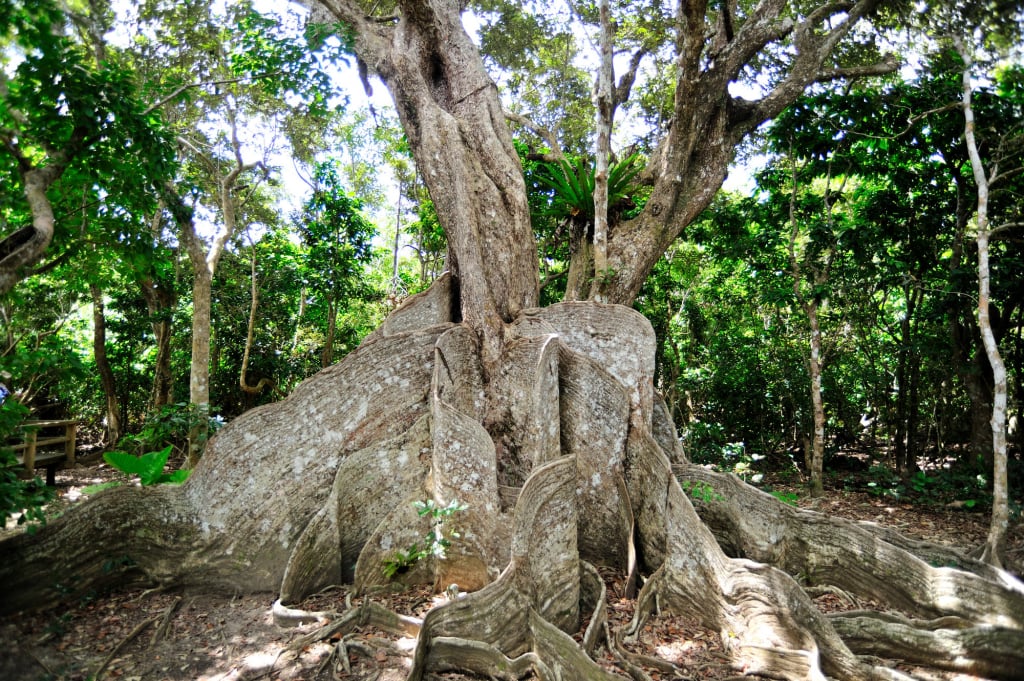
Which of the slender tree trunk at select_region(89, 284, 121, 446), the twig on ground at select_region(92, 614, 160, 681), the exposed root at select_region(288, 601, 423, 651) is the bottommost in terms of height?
the twig on ground at select_region(92, 614, 160, 681)

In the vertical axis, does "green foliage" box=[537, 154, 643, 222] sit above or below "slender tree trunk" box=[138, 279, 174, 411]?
above

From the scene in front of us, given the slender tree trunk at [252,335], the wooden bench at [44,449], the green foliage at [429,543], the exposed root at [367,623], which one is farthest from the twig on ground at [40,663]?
the slender tree trunk at [252,335]

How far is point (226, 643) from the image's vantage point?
3.26 meters

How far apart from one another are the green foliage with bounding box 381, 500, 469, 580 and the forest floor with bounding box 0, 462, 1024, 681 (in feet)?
0.60

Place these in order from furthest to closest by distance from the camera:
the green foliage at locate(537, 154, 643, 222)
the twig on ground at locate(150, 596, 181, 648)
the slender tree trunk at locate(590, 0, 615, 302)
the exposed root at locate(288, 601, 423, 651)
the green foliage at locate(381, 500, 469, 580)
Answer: the green foliage at locate(537, 154, 643, 222) → the slender tree trunk at locate(590, 0, 615, 302) → the green foliage at locate(381, 500, 469, 580) → the twig on ground at locate(150, 596, 181, 648) → the exposed root at locate(288, 601, 423, 651)

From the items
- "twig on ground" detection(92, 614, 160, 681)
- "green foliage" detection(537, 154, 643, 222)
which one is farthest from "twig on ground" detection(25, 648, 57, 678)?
"green foliage" detection(537, 154, 643, 222)

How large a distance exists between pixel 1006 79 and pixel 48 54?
7.88m

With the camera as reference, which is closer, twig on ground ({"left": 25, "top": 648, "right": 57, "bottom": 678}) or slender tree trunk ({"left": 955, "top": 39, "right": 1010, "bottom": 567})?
twig on ground ({"left": 25, "top": 648, "right": 57, "bottom": 678})

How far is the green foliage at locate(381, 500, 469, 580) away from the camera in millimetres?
3523

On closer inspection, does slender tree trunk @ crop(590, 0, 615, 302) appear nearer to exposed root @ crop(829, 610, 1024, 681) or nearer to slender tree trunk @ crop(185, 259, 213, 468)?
exposed root @ crop(829, 610, 1024, 681)

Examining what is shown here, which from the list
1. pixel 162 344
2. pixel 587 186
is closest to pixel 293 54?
pixel 587 186

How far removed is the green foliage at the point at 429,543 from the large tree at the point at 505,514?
24 mm

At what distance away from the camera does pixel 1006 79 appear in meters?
5.48

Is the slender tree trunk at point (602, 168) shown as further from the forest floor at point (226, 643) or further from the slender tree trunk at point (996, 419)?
the slender tree trunk at point (996, 419)
